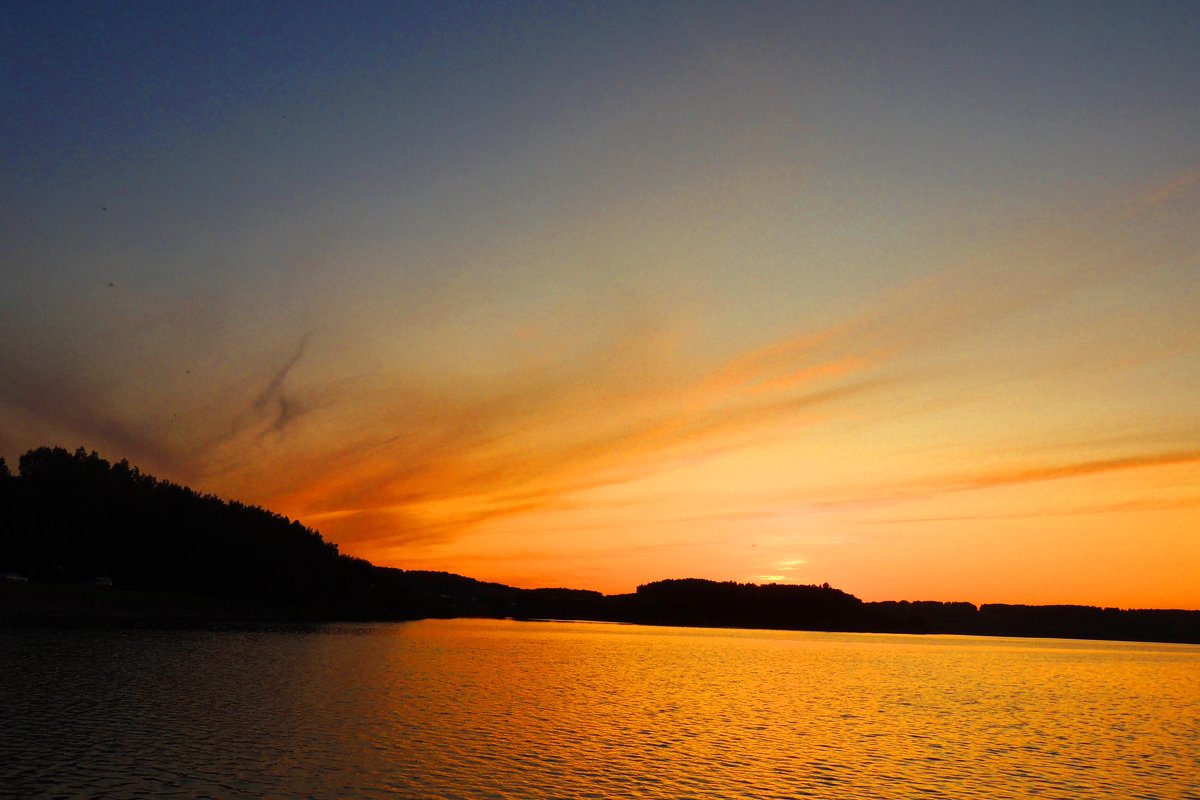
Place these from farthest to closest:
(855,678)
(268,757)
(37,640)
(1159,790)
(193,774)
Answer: (855,678) → (37,640) → (1159,790) → (268,757) → (193,774)

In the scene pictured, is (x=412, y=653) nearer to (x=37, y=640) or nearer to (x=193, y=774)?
(x=37, y=640)

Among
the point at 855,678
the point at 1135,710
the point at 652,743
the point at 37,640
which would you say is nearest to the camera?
the point at 652,743

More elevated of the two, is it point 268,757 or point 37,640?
point 37,640

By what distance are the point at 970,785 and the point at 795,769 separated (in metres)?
9.15

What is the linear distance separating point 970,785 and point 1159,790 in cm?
1090

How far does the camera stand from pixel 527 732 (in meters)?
56.8

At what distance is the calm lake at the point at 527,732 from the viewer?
40.2 metres

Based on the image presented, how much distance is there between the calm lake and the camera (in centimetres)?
4022

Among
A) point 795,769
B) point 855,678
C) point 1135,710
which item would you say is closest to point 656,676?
point 855,678

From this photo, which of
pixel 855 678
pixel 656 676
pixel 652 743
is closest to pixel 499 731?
pixel 652 743

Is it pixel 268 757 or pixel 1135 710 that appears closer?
pixel 268 757

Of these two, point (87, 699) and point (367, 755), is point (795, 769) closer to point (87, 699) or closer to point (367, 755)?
point (367, 755)

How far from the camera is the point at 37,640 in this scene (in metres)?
95.6

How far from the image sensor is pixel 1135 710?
3482 inches
